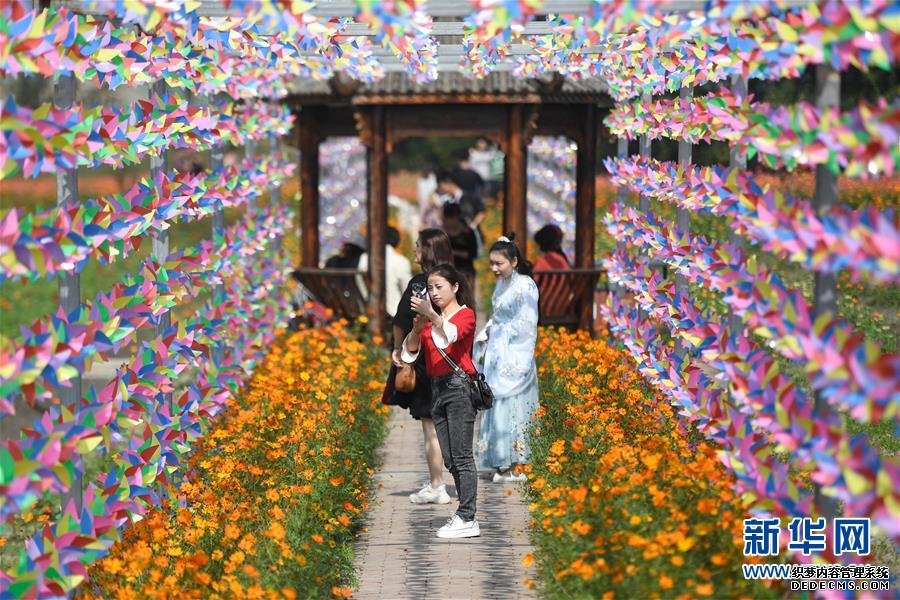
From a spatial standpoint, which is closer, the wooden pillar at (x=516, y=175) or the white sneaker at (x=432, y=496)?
the white sneaker at (x=432, y=496)

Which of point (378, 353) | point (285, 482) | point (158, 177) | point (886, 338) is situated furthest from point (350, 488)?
point (886, 338)

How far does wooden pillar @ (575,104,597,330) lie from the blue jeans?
6722 millimetres

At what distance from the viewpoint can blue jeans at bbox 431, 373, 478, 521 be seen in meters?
7.94

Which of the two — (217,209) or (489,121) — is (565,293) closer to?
(489,121)

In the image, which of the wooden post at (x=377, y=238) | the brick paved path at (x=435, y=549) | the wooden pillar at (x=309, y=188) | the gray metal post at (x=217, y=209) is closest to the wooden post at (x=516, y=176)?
the wooden post at (x=377, y=238)

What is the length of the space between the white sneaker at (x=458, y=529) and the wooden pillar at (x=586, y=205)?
6.78 m

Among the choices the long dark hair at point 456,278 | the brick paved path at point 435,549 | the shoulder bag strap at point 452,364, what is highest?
the long dark hair at point 456,278

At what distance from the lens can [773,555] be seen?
19.0 feet

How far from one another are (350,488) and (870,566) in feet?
11.7

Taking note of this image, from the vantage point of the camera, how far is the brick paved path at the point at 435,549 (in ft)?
23.2

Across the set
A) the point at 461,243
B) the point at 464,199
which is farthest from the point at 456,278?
the point at 464,199

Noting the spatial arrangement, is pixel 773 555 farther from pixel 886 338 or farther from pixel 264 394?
pixel 886 338

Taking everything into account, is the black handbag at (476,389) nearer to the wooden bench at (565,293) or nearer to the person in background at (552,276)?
the person in background at (552,276)

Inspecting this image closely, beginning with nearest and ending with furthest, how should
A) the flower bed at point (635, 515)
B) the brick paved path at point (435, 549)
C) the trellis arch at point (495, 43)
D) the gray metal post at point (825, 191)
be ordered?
the trellis arch at point (495, 43) → the gray metal post at point (825, 191) → the flower bed at point (635, 515) → the brick paved path at point (435, 549)
